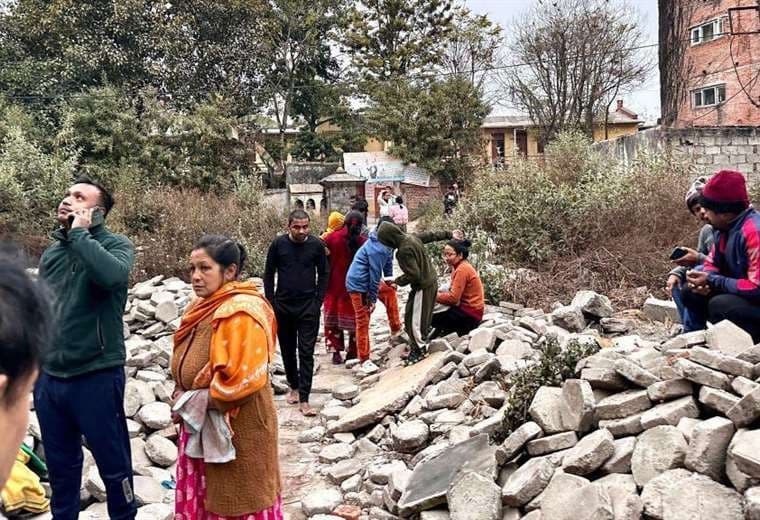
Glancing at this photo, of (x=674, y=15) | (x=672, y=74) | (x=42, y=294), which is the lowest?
(x=42, y=294)

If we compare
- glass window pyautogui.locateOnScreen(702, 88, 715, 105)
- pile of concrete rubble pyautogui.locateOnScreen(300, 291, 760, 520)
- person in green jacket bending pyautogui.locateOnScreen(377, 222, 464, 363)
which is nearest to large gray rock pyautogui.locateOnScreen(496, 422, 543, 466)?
pile of concrete rubble pyautogui.locateOnScreen(300, 291, 760, 520)

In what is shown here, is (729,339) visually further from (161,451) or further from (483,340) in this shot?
(161,451)

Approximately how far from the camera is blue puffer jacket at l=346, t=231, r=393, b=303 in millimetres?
6453

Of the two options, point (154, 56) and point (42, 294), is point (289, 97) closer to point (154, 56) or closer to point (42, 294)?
point (154, 56)

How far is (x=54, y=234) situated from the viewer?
10.3 feet

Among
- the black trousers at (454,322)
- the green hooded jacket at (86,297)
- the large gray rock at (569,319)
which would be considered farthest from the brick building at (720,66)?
the green hooded jacket at (86,297)

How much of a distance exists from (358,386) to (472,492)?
9.98 feet

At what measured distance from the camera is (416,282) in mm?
5910

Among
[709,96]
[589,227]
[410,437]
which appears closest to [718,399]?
[410,437]

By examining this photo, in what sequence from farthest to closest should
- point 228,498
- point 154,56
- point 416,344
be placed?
point 154,56, point 416,344, point 228,498

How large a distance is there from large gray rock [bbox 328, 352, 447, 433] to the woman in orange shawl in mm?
2216

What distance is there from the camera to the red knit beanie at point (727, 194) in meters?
3.81

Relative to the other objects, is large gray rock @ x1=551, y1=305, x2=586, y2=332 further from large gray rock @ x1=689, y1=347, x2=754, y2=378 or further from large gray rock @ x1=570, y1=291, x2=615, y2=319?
large gray rock @ x1=689, y1=347, x2=754, y2=378

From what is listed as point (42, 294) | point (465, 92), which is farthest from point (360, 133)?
point (42, 294)
